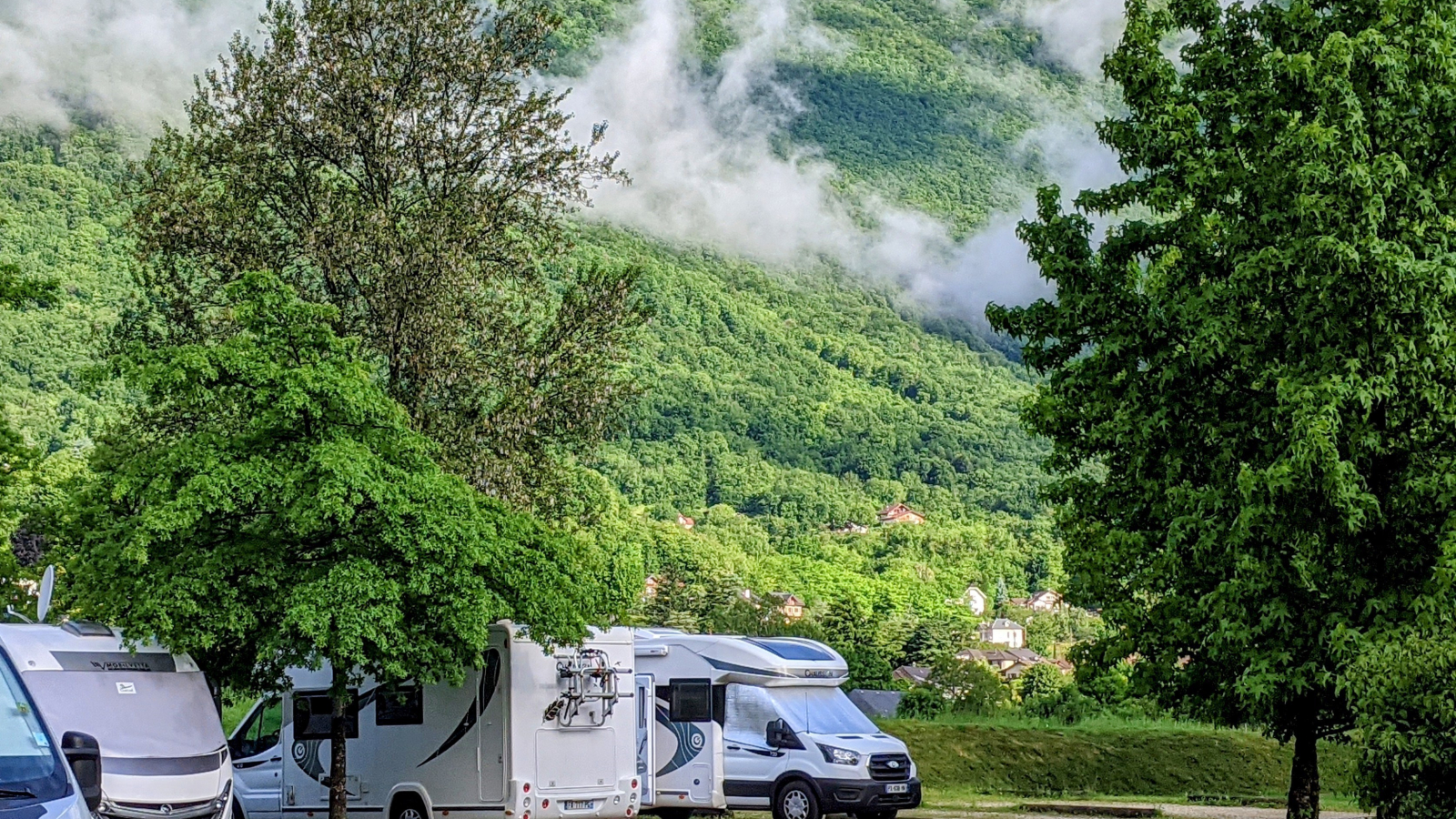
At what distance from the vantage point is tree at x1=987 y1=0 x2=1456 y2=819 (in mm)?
16094

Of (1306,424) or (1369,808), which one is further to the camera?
(1306,424)

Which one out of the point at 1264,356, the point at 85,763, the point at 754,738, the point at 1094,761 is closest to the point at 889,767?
the point at 754,738

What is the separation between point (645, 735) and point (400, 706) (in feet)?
11.2

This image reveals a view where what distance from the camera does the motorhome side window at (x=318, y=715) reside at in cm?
2025

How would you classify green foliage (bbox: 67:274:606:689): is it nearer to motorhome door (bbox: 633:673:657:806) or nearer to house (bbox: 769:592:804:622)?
motorhome door (bbox: 633:673:657:806)

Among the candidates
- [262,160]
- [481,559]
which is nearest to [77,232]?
[262,160]

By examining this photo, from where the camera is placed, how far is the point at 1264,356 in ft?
56.1

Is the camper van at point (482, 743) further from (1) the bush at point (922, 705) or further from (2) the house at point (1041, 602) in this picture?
(2) the house at point (1041, 602)

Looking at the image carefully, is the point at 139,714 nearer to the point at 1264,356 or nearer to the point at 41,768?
the point at 41,768

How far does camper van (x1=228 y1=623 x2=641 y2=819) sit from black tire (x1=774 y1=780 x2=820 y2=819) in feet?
8.29

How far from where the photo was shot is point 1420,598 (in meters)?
15.7

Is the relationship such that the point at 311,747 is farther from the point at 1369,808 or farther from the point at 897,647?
the point at 897,647

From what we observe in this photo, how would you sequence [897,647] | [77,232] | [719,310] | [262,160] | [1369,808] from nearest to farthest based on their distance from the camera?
[1369,808]
[262,160]
[897,647]
[77,232]
[719,310]

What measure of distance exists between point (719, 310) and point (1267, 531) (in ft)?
525
